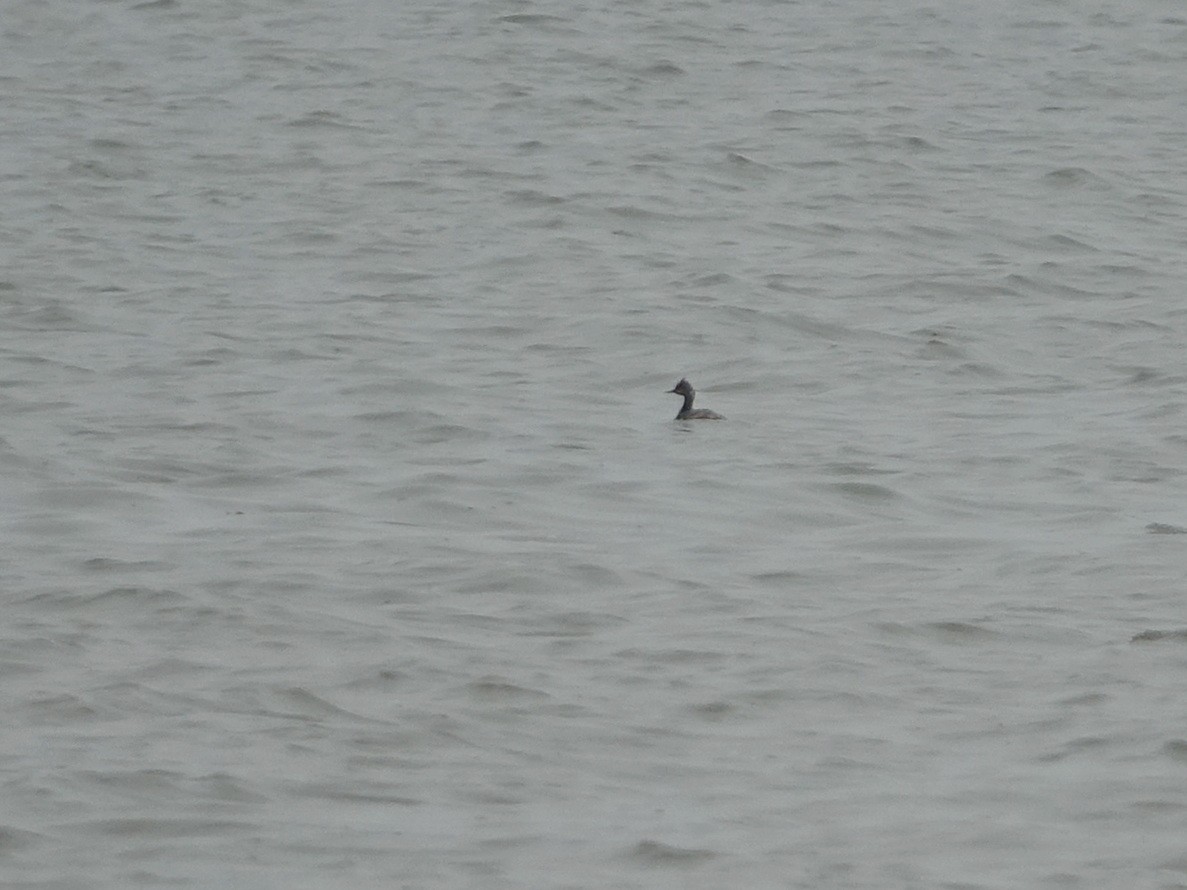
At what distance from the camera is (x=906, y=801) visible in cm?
766

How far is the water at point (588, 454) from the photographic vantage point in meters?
7.62

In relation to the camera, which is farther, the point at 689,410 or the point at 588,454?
the point at 689,410

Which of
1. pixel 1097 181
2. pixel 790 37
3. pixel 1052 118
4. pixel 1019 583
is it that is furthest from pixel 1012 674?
pixel 790 37

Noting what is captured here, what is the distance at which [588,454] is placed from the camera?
13227mm

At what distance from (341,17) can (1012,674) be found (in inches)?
784

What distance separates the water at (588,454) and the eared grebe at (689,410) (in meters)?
0.23

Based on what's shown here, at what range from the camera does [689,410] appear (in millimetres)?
14102

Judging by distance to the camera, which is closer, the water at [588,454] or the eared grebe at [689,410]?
the water at [588,454]

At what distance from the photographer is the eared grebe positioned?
14031 millimetres

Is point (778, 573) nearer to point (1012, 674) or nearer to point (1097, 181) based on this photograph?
point (1012, 674)

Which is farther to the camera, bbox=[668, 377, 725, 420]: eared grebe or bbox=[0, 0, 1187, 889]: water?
bbox=[668, 377, 725, 420]: eared grebe

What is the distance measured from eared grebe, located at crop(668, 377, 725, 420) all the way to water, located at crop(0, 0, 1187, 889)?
0.23 metres

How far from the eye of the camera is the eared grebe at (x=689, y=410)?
14031 mm

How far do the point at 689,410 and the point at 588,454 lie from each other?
1.08 m
